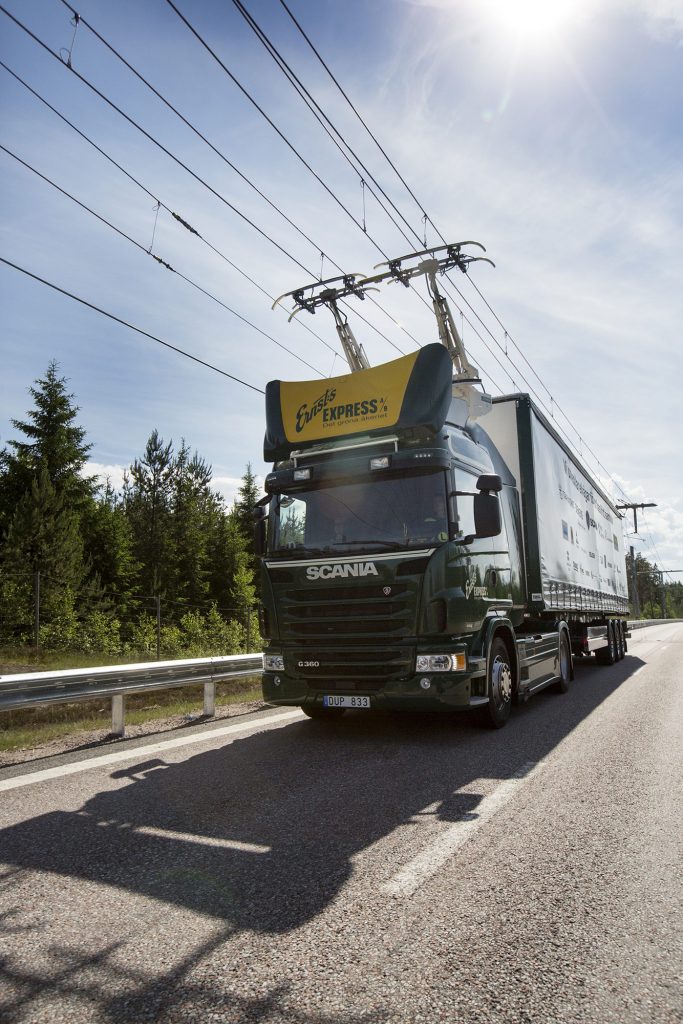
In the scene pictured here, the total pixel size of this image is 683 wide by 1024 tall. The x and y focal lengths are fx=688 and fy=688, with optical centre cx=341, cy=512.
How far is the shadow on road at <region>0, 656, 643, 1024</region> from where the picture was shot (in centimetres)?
294

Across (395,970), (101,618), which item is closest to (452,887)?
(395,970)

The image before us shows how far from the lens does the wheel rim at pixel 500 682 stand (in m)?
7.39

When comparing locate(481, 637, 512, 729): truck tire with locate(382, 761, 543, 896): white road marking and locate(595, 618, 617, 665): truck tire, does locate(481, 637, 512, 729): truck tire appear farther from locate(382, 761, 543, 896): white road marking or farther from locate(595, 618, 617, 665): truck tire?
locate(595, 618, 617, 665): truck tire

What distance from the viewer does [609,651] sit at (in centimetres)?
1675

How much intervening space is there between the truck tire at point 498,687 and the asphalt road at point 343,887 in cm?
104

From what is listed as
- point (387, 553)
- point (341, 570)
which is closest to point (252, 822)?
point (341, 570)

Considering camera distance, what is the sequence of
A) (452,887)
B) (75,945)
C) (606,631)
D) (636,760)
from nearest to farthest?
(75,945) → (452,887) → (636,760) → (606,631)

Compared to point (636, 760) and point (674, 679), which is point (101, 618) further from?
point (636, 760)

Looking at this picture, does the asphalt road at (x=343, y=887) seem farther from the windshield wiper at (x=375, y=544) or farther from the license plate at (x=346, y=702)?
the windshield wiper at (x=375, y=544)

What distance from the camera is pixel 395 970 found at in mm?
2461

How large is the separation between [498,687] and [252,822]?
3.95m

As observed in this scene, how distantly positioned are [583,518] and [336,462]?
25.9ft

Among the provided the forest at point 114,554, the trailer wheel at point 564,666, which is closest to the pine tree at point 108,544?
the forest at point 114,554

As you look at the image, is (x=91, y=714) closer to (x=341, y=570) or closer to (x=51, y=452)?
(x=341, y=570)
